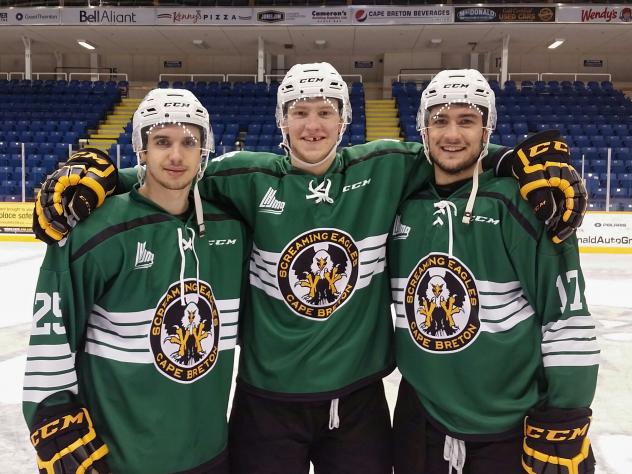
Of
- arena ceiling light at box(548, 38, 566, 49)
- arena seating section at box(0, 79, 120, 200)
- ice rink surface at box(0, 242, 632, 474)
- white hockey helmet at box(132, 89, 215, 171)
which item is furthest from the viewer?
arena ceiling light at box(548, 38, 566, 49)

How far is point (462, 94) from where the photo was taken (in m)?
1.62

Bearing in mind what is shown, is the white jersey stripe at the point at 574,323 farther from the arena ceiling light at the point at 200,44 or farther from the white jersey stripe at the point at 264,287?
the arena ceiling light at the point at 200,44

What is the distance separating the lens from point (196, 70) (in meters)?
17.5

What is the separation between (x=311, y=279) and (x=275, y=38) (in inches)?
537

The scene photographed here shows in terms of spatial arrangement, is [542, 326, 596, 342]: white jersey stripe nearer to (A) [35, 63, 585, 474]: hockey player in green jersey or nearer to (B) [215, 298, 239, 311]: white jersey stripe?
(A) [35, 63, 585, 474]: hockey player in green jersey

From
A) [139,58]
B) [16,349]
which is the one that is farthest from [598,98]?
[16,349]

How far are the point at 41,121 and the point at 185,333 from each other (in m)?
13.8

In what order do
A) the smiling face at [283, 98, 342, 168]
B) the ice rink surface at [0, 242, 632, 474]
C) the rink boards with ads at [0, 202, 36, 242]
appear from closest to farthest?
the smiling face at [283, 98, 342, 168] → the ice rink surface at [0, 242, 632, 474] → the rink boards with ads at [0, 202, 36, 242]

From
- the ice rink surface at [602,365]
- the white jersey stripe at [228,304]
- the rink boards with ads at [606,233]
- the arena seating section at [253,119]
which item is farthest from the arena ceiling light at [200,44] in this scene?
the white jersey stripe at [228,304]

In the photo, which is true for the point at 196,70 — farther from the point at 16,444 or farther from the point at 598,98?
the point at 16,444

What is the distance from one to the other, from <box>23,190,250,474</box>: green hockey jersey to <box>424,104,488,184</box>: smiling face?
2.26 ft

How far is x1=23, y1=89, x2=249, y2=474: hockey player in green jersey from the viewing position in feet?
4.43

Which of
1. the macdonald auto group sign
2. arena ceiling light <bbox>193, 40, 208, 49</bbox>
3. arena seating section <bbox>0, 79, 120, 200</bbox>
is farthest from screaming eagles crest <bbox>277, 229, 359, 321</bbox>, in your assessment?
arena ceiling light <bbox>193, 40, 208, 49</bbox>

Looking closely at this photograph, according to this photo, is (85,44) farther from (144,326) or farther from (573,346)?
(573,346)
